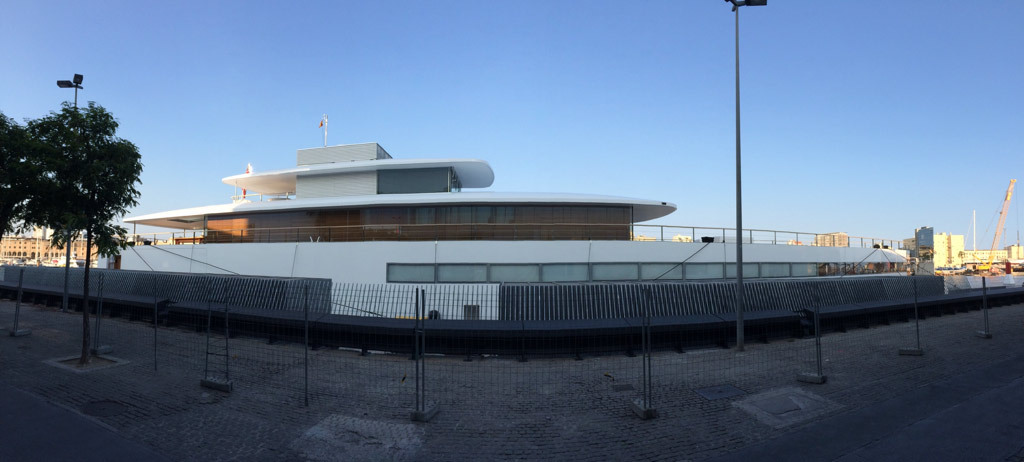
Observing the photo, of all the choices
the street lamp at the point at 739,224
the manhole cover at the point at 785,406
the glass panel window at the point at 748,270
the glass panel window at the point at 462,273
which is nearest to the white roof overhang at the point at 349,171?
the glass panel window at the point at 462,273

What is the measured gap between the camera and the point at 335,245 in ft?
57.6

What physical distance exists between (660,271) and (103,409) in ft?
55.9

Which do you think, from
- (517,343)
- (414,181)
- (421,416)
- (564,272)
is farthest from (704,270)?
(421,416)

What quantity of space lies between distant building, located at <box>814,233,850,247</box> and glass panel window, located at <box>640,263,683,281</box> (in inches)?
461

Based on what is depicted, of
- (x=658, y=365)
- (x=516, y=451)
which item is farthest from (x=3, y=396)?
(x=658, y=365)

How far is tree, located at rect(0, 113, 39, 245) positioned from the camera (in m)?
8.55

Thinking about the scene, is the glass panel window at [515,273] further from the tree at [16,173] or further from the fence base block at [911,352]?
the tree at [16,173]

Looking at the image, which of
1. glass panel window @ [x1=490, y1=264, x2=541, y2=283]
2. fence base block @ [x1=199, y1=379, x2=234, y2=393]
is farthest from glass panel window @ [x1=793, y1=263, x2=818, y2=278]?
fence base block @ [x1=199, y1=379, x2=234, y2=393]

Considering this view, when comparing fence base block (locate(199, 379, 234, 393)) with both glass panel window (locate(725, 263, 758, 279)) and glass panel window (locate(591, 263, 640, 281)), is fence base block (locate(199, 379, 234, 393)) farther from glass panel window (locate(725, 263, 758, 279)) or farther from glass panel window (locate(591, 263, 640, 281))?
glass panel window (locate(725, 263, 758, 279))

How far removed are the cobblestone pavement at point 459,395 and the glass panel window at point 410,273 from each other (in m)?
6.06

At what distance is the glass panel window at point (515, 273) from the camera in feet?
53.3

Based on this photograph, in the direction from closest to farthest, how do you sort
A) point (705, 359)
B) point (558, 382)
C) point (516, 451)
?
1. point (516, 451)
2. point (558, 382)
3. point (705, 359)

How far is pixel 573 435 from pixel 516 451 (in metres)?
0.89

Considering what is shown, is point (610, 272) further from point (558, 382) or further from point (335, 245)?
point (335, 245)
